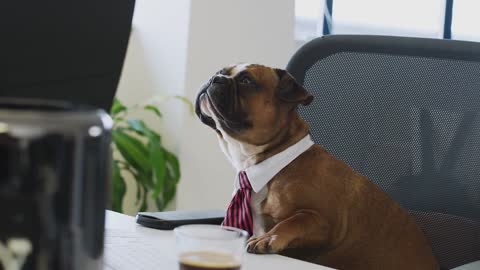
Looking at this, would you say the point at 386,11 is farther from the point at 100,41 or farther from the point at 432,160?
the point at 100,41

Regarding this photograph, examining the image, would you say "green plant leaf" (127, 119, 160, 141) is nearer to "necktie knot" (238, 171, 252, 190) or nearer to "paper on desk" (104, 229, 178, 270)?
"necktie knot" (238, 171, 252, 190)

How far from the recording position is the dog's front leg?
96 centimetres

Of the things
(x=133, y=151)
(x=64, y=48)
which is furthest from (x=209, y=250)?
(x=133, y=151)

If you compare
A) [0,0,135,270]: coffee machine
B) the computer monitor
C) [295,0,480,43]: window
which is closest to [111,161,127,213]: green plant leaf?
[295,0,480,43]: window

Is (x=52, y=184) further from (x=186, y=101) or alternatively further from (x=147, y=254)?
(x=186, y=101)

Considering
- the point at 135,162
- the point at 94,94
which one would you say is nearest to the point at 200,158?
the point at 135,162

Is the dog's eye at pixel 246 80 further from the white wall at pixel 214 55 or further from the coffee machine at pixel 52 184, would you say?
the white wall at pixel 214 55

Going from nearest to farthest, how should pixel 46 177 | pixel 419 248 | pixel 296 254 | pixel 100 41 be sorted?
1. pixel 46 177
2. pixel 100 41
3. pixel 296 254
4. pixel 419 248

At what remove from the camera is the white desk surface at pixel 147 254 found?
0.79m

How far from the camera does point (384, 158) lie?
131cm

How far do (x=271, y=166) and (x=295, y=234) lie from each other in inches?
6.2

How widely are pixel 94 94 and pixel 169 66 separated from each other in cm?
215

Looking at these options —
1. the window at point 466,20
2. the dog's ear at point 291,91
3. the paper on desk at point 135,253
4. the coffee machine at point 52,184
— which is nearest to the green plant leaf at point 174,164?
the dog's ear at point 291,91

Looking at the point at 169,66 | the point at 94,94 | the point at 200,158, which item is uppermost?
the point at 94,94
